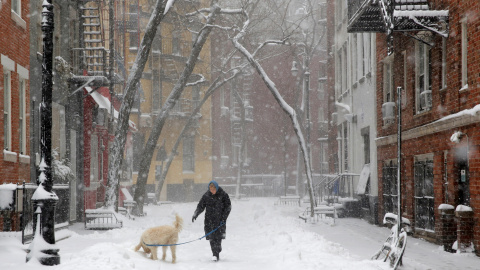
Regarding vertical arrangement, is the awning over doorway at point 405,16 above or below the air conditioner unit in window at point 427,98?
above

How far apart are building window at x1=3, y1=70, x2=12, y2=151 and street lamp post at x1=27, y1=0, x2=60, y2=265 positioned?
16.4 ft

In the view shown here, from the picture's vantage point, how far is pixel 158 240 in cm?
1202

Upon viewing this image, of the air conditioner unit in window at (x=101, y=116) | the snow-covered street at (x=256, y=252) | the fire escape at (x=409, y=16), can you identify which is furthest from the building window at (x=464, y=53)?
the air conditioner unit in window at (x=101, y=116)

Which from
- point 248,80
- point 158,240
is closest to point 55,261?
point 158,240

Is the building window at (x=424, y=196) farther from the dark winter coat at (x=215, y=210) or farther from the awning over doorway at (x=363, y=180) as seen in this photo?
the dark winter coat at (x=215, y=210)

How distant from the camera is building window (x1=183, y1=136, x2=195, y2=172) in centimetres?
4772

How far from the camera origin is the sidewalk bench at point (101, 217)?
20812 millimetres

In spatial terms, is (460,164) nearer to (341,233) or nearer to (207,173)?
(341,233)

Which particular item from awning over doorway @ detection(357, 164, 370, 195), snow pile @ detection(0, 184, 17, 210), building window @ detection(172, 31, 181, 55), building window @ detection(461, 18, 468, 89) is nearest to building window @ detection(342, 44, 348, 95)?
awning over doorway @ detection(357, 164, 370, 195)

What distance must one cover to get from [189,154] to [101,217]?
87.1 ft

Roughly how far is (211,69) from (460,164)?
31927mm

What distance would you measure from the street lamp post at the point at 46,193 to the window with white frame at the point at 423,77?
10505 millimetres

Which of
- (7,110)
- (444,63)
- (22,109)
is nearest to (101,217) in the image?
(22,109)

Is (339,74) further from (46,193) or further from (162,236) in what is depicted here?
(46,193)
